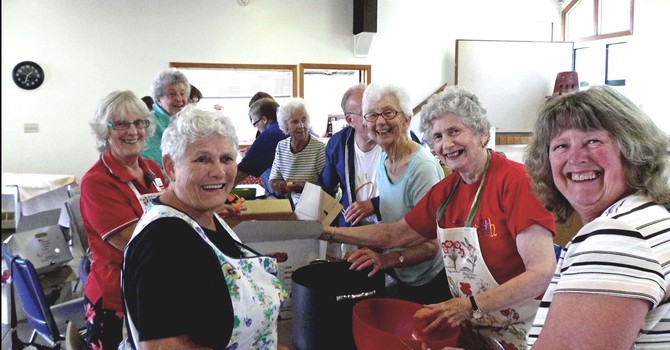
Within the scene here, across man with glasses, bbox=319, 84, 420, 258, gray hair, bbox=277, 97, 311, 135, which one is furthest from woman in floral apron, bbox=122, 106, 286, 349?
gray hair, bbox=277, 97, 311, 135

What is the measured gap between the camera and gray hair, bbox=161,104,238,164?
1207mm

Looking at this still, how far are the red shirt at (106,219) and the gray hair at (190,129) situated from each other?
1.51 feet

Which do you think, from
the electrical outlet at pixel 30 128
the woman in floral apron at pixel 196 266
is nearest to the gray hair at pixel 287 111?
the woman in floral apron at pixel 196 266

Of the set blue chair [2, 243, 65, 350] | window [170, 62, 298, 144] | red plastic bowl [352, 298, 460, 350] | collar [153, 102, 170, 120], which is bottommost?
blue chair [2, 243, 65, 350]

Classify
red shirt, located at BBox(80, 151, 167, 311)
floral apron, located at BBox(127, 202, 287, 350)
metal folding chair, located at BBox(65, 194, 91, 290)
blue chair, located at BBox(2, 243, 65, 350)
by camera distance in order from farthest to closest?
1. metal folding chair, located at BBox(65, 194, 91, 290)
2. blue chair, located at BBox(2, 243, 65, 350)
3. red shirt, located at BBox(80, 151, 167, 311)
4. floral apron, located at BBox(127, 202, 287, 350)

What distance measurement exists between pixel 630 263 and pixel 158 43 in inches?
257

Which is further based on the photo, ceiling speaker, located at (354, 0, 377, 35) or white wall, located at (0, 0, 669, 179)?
ceiling speaker, located at (354, 0, 377, 35)

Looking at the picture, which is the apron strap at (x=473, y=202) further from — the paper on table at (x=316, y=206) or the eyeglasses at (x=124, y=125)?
the eyeglasses at (x=124, y=125)

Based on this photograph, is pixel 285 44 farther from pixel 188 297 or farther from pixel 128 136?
pixel 188 297

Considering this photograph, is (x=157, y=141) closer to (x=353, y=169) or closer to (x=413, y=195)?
(x=353, y=169)

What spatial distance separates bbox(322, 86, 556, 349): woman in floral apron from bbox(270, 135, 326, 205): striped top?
1461 mm

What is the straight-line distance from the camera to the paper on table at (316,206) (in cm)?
190

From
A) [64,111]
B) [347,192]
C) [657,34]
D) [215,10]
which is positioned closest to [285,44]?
[215,10]

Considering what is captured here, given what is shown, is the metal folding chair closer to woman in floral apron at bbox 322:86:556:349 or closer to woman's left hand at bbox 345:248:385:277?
woman's left hand at bbox 345:248:385:277
